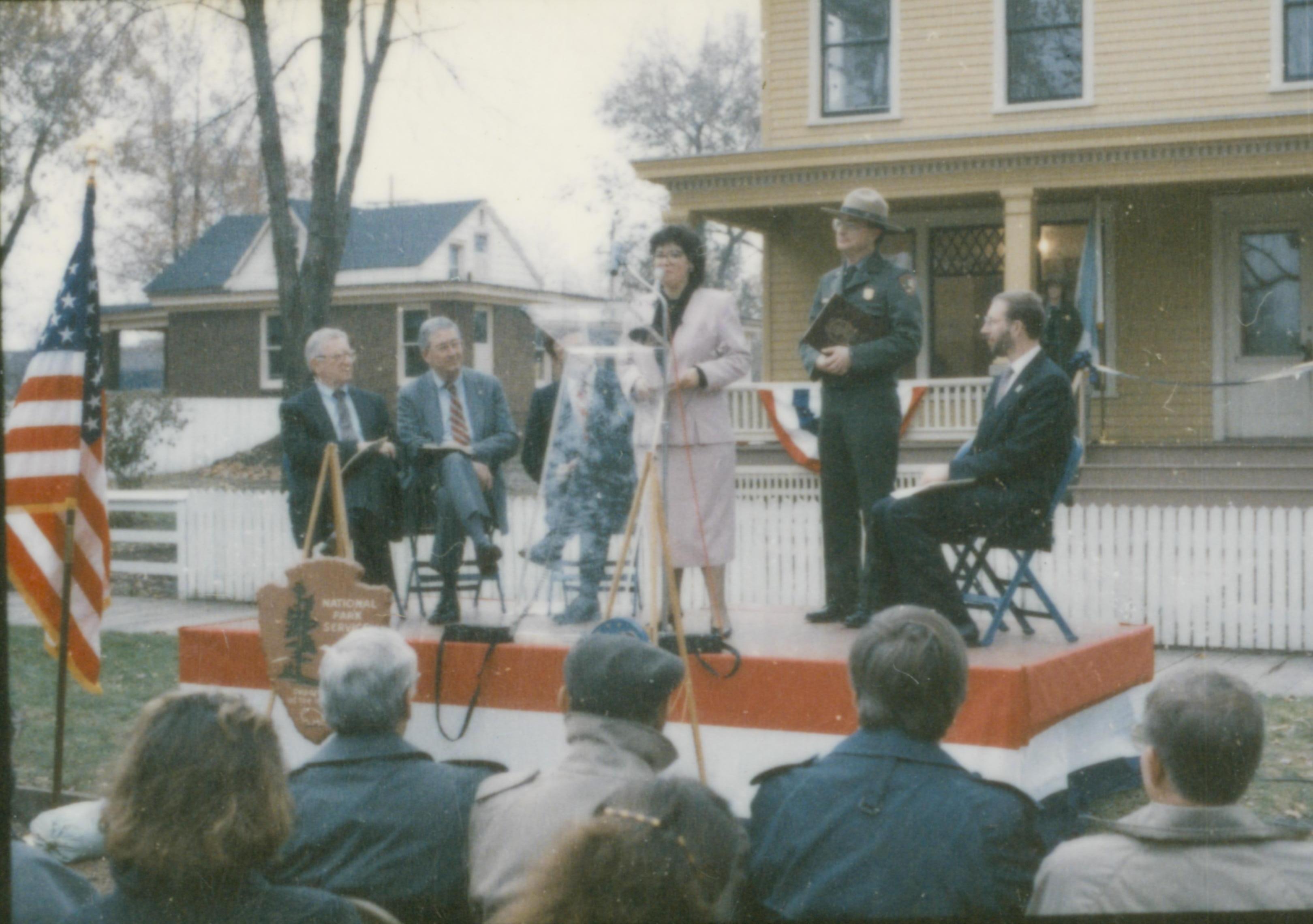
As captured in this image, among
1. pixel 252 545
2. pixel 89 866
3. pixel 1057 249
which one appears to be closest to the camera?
pixel 89 866

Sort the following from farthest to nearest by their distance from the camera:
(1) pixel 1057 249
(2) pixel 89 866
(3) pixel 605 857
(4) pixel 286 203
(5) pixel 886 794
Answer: (1) pixel 1057 249
(4) pixel 286 203
(2) pixel 89 866
(5) pixel 886 794
(3) pixel 605 857

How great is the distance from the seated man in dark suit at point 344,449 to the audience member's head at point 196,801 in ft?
12.1

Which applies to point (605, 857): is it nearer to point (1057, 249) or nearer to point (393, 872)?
point (393, 872)

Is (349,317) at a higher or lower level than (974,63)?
lower

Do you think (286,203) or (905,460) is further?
(905,460)

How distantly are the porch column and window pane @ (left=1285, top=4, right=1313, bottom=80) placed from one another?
2177mm

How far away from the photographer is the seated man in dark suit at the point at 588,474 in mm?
4723

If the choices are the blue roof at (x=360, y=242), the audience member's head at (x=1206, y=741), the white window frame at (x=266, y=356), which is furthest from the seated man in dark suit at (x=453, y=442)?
the white window frame at (x=266, y=356)

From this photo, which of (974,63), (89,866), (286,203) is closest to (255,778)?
(89,866)

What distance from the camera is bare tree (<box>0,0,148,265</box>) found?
10.1 feet

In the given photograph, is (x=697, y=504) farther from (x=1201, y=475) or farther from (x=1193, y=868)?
(x=1201, y=475)

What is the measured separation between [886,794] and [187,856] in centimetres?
116

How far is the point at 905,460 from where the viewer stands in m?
12.0

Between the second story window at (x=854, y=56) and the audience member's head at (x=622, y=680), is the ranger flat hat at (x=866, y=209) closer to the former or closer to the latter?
the audience member's head at (x=622, y=680)
